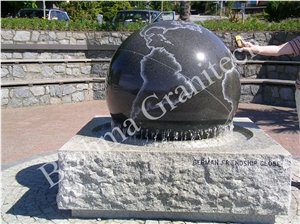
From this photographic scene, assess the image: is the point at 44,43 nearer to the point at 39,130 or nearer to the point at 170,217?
the point at 39,130

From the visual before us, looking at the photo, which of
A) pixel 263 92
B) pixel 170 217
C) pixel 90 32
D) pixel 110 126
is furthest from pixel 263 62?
pixel 170 217

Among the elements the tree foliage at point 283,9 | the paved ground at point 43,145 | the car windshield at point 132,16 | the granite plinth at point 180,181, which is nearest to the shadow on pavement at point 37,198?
the paved ground at point 43,145

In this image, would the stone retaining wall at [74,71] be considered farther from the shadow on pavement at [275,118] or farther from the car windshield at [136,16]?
the car windshield at [136,16]

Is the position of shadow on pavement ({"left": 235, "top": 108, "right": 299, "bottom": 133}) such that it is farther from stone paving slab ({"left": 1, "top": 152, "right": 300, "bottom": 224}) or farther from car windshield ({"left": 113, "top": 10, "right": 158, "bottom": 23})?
car windshield ({"left": 113, "top": 10, "right": 158, "bottom": 23})

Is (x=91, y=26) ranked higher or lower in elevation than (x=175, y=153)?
higher

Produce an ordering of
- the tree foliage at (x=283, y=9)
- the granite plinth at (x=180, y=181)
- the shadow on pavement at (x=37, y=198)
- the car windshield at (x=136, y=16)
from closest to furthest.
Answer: the granite plinth at (x=180, y=181)
the shadow on pavement at (x=37, y=198)
the car windshield at (x=136, y=16)
the tree foliage at (x=283, y=9)

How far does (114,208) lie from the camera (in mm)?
3660

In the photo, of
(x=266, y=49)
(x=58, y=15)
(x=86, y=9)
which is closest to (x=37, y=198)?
(x=266, y=49)

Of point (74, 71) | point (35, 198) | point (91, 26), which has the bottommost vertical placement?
point (35, 198)

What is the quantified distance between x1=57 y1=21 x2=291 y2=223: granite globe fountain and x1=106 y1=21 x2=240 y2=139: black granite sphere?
0.01 meters

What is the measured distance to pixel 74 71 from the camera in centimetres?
1159

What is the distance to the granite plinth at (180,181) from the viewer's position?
11.5 feet

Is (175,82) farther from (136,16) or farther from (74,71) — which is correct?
(136,16)

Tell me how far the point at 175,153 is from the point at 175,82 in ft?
2.38
